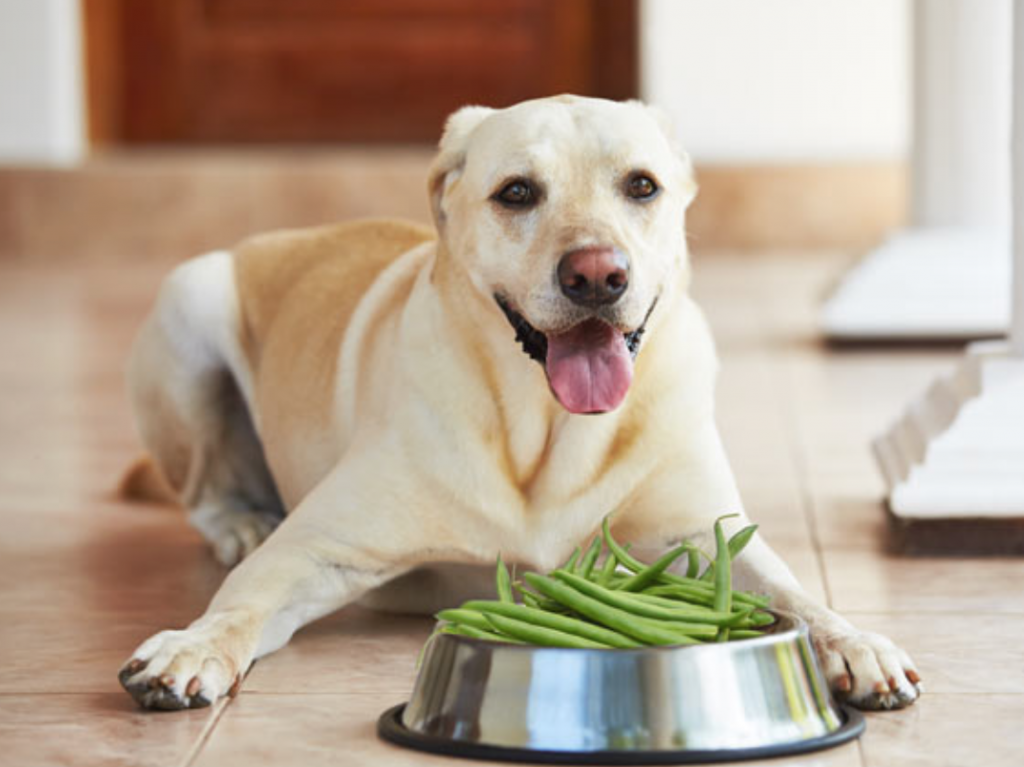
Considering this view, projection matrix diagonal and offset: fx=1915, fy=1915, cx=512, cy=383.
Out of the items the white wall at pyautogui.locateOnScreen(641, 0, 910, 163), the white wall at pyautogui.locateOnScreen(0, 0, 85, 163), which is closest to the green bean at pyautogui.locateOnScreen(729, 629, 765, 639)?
the white wall at pyautogui.locateOnScreen(641, 0, 910, 163)

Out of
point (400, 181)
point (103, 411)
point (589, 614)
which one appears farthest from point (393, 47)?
point (589, 614)

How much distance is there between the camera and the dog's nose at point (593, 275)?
7.46ft

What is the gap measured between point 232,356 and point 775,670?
1.57m

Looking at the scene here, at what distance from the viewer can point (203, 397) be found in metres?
3.35

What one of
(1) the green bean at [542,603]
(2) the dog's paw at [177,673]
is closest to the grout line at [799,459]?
(1) the green bean at [542,603]

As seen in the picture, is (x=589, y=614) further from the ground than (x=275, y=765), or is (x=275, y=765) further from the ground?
(x=589, y=614)

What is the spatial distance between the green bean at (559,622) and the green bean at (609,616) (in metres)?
0.01

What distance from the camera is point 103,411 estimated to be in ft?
15.5

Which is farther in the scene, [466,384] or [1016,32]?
[1016,32]

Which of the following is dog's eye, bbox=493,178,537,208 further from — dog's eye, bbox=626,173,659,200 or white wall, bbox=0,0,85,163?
white wall, bbox=0,0,85,163

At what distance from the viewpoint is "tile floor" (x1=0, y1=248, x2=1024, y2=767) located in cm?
210

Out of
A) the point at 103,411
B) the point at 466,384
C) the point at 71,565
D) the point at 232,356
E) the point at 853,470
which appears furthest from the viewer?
the point at 103,411

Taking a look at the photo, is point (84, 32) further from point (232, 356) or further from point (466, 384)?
point (466, 384)

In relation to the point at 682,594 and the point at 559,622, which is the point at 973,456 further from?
the point at 559,622
